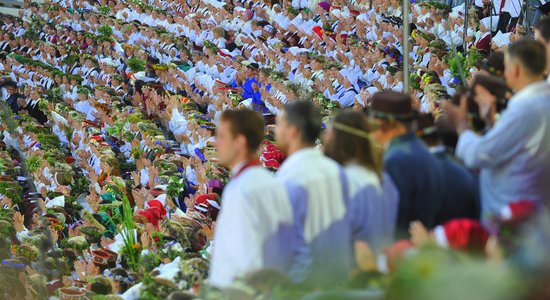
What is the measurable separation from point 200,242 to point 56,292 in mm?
1062

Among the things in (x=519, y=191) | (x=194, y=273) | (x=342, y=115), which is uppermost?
(x=342, y=115)

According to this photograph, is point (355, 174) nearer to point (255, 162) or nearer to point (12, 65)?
point (255, 162)

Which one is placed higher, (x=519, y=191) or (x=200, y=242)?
(x=519, y=191)

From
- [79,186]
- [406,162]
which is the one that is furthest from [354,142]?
[79,186]

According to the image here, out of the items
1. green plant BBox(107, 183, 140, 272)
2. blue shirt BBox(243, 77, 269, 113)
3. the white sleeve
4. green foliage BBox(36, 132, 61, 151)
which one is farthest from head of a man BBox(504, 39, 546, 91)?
green foliage BBox(36, 132, 61, 151)

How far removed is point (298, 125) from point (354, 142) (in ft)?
0.66

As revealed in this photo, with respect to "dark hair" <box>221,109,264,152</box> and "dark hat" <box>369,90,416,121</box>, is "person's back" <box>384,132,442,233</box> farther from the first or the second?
"dark hair" <box>221,109,264,152</box>

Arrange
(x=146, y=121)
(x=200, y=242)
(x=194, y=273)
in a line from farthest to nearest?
1. (x=146, y=121)
2. (x=200, y=242)
3. (x=194, y=273)

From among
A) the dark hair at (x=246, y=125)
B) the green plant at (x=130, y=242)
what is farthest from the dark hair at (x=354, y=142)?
the green plant at (x=130, y=242)

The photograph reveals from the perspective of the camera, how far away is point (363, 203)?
3535mm

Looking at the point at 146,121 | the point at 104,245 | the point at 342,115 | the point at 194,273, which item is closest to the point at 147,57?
the point at 146,121

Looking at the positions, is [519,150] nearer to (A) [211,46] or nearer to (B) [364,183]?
(B) [364,183]

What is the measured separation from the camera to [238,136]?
348 centimetres

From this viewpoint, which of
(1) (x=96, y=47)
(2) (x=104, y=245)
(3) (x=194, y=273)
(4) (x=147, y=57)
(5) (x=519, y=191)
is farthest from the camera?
(1) (x=96, y=47)
